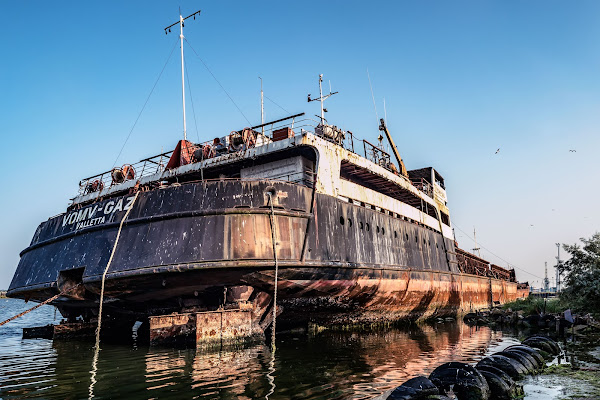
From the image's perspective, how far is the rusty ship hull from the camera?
10648 millimetres

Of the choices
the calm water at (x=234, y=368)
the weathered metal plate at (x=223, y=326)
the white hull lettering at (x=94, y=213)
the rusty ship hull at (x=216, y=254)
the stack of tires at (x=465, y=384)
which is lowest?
the calm water at (x=234, y=368)

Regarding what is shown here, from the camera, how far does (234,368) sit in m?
7.91

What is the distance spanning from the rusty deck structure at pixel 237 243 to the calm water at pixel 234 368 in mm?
1222

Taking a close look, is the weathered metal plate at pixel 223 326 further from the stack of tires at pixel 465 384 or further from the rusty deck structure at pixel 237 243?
the stack of tires at pixel 465 384

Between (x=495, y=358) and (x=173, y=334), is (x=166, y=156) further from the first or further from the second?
(x=495, y=358)

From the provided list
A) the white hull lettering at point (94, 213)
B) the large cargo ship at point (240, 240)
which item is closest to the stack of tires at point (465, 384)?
the large cargo ship at point (240, 240)

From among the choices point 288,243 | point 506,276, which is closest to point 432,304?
point 288,243

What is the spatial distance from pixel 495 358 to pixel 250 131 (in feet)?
31.2

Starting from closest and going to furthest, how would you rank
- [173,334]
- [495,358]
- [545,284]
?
[495,358] → [173,334] → [545,284]

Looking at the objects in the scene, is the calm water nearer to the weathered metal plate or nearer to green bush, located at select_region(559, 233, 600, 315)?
the weathered metal plate

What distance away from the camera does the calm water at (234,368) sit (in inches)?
252

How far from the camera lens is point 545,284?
157 meters

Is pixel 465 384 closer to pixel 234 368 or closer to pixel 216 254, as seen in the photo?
pixel 234 368

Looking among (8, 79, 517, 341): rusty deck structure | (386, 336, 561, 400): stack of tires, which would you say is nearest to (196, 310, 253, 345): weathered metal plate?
(8, 79, 517, 341): rusty deck structure
